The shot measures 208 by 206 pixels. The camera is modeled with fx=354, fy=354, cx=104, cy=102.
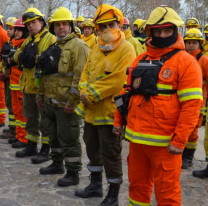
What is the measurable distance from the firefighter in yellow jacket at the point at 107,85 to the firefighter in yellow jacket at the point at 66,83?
0.48m

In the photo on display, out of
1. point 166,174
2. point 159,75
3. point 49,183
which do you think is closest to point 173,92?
point 159,75

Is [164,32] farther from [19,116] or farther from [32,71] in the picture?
[19,116]

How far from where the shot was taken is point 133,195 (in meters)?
3.62

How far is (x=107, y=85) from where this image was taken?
4.05m

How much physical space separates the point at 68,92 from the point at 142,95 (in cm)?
178

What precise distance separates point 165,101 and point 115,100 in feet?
2.25

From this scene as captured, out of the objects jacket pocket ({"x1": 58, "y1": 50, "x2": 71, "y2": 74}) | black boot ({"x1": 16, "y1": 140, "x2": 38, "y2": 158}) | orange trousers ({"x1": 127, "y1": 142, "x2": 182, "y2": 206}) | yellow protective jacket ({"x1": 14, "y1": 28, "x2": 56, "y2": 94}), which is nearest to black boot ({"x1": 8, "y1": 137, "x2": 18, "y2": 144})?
black boot ({"x1": 16, "y1": 140, "x2": 38, "y2": 158})

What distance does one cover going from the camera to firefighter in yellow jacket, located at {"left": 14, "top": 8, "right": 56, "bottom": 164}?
18.9ft

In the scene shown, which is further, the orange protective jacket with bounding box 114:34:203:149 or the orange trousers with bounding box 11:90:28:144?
the orange trousers with bounding box 11:90:28:144

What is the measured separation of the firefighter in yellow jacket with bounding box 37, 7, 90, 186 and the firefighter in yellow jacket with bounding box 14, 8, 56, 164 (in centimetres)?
75

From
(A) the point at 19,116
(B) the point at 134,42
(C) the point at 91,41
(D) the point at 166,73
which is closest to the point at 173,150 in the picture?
(D) the point at 166,73

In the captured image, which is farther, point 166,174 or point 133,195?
point 133,195

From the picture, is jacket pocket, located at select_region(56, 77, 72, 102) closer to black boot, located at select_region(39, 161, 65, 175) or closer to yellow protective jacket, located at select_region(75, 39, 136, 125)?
yellow protective jacket, located at select_region(75, 39, 136, 125)

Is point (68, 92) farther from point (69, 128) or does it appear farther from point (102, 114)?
point (102, 114)
